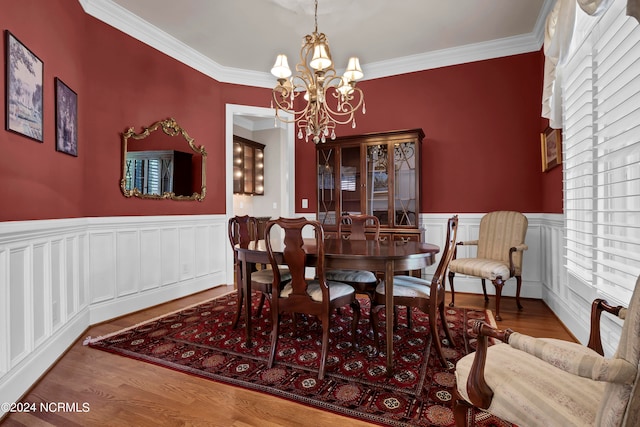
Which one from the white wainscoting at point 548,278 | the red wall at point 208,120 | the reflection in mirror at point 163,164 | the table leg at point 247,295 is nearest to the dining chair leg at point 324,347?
the table leg at point 247,295

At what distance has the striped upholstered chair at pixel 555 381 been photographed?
81cm

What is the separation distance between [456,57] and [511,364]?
3852 millimetres

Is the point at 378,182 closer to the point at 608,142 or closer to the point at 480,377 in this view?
the point at 608,142

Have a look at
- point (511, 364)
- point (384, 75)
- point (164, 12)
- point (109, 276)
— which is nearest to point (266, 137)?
point (384, 75)

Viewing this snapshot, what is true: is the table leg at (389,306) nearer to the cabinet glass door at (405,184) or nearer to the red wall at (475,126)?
the cabinet glass door at (405,184)

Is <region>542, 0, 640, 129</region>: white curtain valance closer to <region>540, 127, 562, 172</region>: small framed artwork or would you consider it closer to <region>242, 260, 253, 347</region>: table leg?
<region>540, 127, 562, 172</region>: small framed artwork

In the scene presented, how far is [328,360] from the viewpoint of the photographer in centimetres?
224

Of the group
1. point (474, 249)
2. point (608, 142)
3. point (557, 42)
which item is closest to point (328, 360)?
point (608, 142)

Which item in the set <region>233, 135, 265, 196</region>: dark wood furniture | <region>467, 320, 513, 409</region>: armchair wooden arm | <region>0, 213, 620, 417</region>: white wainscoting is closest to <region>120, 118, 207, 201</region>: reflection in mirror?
<region>0, 213, 620, 417</region>: white wainscoting

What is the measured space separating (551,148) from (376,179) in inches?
69.2

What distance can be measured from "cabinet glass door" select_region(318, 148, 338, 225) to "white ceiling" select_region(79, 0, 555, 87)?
1225 millimetres

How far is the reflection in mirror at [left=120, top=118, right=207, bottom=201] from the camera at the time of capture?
340cm

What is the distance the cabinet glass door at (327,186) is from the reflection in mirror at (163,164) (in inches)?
57.6

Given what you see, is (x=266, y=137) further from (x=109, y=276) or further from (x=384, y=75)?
(x=109, y=276)
